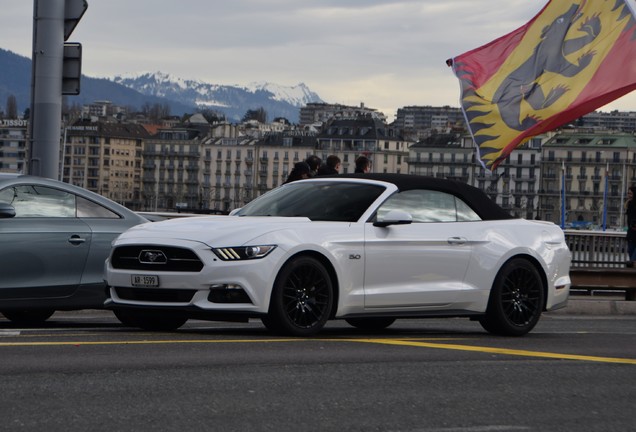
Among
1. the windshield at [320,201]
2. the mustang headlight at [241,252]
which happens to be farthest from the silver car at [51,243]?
the mustang headlight at [241,252]

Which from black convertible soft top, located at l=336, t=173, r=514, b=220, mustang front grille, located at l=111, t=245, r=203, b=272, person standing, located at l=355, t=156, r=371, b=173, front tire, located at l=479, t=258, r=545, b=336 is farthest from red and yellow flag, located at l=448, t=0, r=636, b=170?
mustang front grille, located at l=111, t=245, r=203, b=272

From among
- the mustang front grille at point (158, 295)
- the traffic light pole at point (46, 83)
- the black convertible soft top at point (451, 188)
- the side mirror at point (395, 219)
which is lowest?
the mustang front grille at point (158, 295)

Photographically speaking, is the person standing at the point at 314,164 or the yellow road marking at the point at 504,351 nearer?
the yellow road marking at the point at 504,351

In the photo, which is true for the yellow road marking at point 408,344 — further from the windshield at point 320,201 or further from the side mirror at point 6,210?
the side mirror at point 6,210

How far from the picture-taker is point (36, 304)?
43.1ft

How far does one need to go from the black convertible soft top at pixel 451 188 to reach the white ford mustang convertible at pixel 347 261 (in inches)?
0.5

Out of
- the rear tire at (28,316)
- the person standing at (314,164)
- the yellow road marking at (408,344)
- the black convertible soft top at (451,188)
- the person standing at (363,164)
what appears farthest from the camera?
the person standing at (314,164)

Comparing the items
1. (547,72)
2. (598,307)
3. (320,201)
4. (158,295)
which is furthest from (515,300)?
(547,72)

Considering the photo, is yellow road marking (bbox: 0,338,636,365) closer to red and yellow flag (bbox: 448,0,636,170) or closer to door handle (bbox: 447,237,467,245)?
door handle (bbox: 447,237,467,245)

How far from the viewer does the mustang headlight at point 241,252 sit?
38.1 ft

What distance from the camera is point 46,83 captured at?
1884cm

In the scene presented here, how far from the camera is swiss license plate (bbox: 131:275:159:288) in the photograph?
11.8 metres

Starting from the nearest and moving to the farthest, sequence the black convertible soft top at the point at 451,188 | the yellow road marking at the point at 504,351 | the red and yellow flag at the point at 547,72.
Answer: the yellow road marking at the point at 504,351 < the black convertible soft top at the point at 451,188 < the red and yellow flag at the point at 547,72

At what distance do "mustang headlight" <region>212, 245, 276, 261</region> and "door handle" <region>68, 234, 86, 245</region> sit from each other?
2.27m
